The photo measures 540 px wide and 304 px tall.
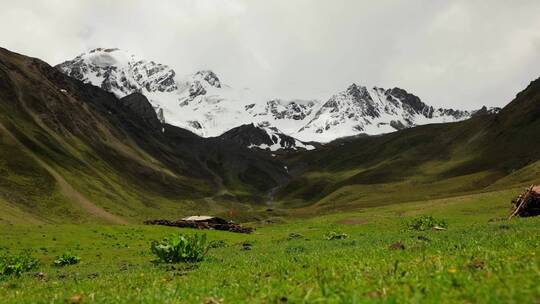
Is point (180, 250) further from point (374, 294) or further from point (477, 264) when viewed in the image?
point (374, 294)

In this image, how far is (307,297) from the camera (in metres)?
10.6

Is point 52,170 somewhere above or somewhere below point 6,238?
above

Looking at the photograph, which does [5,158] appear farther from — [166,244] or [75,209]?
[166,244]

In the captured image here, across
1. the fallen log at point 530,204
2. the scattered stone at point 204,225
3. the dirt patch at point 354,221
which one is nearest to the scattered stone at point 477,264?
the fallen log at point 530,204

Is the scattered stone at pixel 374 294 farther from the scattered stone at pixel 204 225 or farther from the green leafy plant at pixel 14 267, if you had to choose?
the scattered stone at pixel 204 225

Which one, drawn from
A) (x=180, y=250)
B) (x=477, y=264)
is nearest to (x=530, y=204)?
(x=180, y=250)

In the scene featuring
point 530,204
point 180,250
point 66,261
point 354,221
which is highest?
point 530,204

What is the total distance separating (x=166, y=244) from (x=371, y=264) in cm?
1557

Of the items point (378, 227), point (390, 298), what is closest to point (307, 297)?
point (390, 298)

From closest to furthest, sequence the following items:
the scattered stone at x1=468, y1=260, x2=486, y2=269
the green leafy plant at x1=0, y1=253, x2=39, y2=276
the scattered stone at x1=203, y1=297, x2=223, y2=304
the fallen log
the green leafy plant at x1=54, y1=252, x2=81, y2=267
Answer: the scattered stone at x1=203, y1=297, x2=223, y2=304 → the scattered stone at x1=468, y1=260, x2=486, y2=269 → the green leafy plant at x1=0, y1=253, x2=39, y2=276 → the green leafy plant at x1=54, y1=252, x2=81, y2=267 → the fallen log

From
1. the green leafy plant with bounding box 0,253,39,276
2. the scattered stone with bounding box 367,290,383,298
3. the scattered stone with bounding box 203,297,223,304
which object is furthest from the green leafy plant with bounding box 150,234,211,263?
the scattered stone with bounding box 367,290,383,298

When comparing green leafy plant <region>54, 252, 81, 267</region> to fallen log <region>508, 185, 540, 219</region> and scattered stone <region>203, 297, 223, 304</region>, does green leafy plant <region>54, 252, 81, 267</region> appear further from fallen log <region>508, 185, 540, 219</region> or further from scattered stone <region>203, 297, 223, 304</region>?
fallen log <region>508, 185, 540, 219</region>

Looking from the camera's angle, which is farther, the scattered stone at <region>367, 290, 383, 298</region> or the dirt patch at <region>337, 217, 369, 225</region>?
the dirt patch at <region>337, 217, 369, 225</region>

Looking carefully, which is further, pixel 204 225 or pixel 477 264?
pixel 204 225
